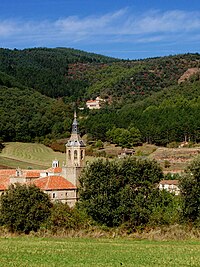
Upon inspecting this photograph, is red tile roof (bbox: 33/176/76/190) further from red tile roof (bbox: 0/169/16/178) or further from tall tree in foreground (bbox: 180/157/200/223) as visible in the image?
tall tree in foreground (bbox: 180/157/200/223)

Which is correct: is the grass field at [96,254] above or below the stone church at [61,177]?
above

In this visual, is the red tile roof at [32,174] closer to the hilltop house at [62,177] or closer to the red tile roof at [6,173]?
the hilltop house at [62,177]

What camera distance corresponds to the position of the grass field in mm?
18250

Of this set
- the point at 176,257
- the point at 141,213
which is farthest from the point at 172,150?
the point at 176,257

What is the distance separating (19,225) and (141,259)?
17700mm

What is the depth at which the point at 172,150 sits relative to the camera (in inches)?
3659

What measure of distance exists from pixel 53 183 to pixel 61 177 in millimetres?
1658

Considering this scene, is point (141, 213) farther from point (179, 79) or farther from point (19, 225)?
point (179, 79)

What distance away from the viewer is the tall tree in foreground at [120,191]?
127ft

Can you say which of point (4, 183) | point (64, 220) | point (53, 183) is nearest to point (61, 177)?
point (53, 183)

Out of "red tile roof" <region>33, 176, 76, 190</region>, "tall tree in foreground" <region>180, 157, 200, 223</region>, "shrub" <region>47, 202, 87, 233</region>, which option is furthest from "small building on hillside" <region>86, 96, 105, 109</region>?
"shrub" <region>47, 202, 87, 233</region>

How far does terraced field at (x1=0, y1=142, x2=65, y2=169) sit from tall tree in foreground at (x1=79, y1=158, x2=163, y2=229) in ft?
136

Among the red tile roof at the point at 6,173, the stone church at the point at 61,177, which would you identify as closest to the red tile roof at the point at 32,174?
the stone church at the point at 61,177

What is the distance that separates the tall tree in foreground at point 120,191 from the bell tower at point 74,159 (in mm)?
11587
